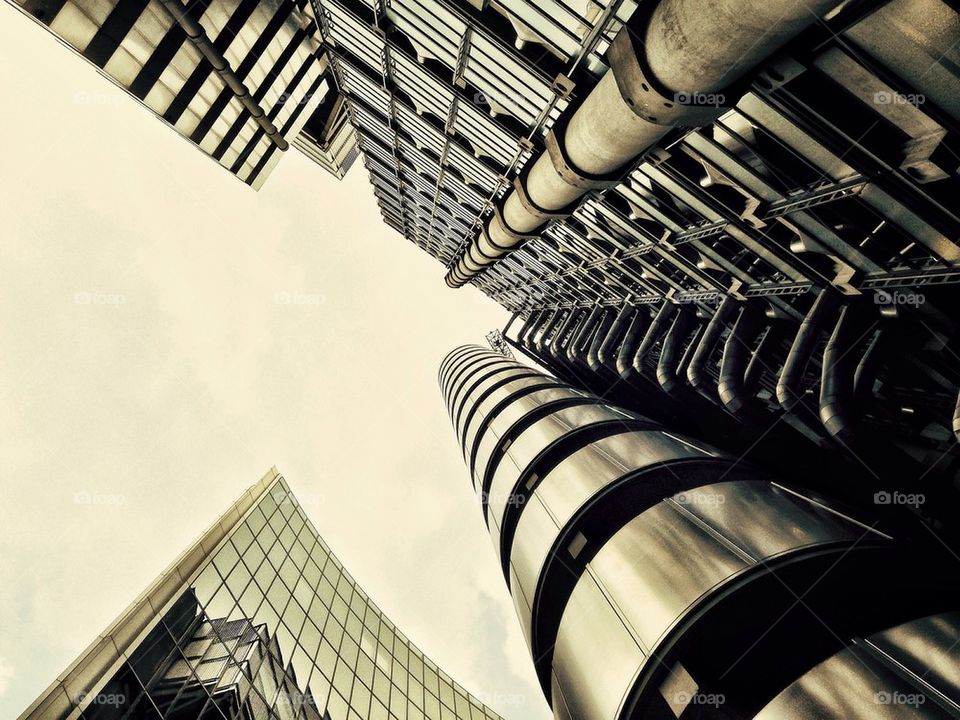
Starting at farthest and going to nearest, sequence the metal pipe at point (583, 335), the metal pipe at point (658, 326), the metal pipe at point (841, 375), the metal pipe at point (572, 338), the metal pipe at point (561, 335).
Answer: the metal pipe at point (561, 335) → the metal pipe at point (572, 338) → the metal pipe at point (583, 335) → the metal pipe at point (658, 326) → the metal pipe at point (841, 375)

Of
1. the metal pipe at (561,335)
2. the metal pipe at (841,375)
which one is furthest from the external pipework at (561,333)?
the metal pipe at (841,375)

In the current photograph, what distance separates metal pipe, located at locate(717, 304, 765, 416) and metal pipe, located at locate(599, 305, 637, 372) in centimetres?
924

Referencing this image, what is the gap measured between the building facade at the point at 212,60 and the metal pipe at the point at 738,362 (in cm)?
2097

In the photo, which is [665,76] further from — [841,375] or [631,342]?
[631,342]

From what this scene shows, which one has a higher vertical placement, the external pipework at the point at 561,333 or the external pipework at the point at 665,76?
the external pipework at the point at 561,333

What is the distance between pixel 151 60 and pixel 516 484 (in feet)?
70.9

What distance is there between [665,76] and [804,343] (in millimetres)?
8470

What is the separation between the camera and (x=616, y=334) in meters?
24.6

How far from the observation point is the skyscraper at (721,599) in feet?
17.5

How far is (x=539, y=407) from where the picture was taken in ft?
52.3

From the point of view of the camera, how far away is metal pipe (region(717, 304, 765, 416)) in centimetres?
1402

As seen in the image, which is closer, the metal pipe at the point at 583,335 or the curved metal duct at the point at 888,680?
the curved metal duct at the point at 888,680

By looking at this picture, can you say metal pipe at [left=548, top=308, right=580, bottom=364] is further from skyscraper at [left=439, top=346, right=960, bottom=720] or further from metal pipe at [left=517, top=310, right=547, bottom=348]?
skyscraper at [left=439, top=346, right=960, bottom=720]

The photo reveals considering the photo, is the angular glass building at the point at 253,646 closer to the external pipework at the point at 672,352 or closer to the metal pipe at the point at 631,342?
the external pipework at the point at 672,352
